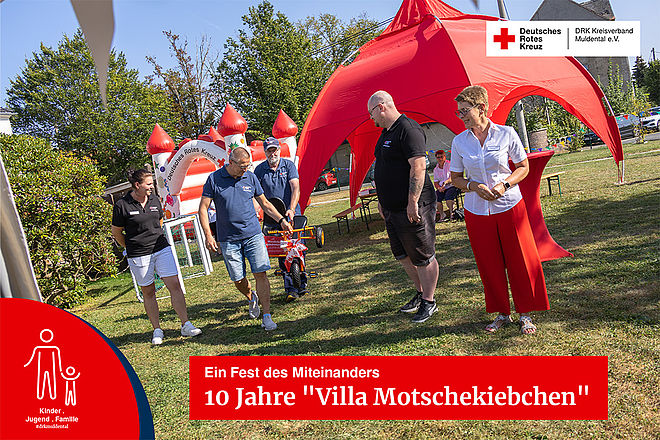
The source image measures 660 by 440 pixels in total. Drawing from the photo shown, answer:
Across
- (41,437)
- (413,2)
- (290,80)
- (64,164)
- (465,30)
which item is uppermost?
(290,80)

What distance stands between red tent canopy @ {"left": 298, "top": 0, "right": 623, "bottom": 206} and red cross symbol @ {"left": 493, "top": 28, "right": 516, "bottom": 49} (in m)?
0.21

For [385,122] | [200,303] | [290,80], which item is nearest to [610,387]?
[385,122]

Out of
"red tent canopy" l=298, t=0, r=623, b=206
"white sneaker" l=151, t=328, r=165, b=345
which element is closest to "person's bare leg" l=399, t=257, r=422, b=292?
"white sneaker" l=151, t=328, r=165, b=345

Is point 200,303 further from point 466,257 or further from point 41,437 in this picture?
point 41,437

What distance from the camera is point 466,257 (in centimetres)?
683

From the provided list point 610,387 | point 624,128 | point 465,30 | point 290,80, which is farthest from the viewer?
point 290,80

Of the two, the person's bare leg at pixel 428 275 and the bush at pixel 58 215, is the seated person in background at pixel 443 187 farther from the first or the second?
the bush at pixel 58 215

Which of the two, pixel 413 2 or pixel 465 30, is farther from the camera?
pixel 413 2

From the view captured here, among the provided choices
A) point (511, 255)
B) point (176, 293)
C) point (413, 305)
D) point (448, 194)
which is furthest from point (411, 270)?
point (448, 194)

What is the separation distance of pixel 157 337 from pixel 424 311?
3023 mm

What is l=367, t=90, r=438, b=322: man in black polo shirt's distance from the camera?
168 inches

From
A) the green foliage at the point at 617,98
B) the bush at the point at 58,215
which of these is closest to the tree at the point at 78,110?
the bush at the point at 58,215

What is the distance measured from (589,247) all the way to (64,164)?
28.8 feet

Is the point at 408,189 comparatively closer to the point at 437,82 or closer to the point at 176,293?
the point at 176,293
